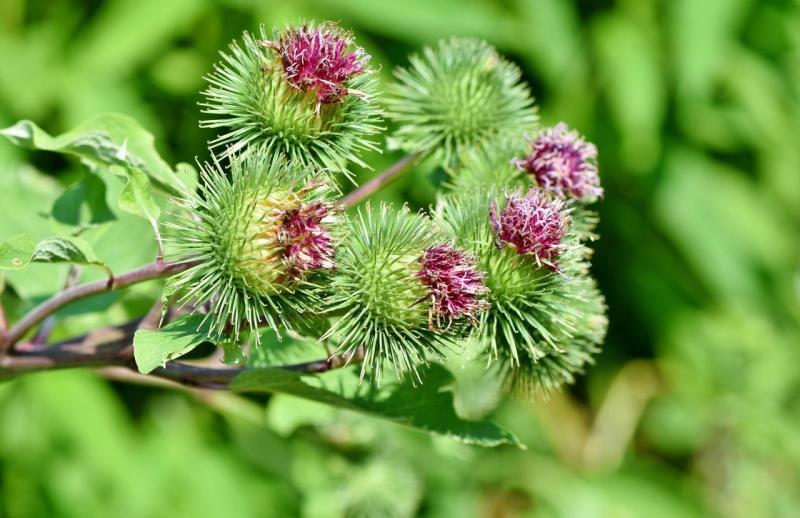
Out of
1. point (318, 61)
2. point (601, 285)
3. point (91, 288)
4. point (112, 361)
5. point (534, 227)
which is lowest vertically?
point (112, 361)

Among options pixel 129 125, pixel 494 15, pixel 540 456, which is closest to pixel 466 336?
pixel 129 125

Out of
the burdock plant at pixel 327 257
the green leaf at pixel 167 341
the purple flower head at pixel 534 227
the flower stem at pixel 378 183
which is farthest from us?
the flower stem at pixel 378 183

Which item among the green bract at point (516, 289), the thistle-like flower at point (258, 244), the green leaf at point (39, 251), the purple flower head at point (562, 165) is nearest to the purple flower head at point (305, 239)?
the thistle-like flower at point (258, 244)

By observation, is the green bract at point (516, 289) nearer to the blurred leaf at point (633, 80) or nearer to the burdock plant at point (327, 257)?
the burdock plant at point (327, 257)

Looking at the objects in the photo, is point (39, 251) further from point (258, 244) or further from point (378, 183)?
point (378, 183)

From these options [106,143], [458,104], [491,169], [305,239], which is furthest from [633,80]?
[305,239]

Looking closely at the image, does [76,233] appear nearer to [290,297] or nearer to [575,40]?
[290,297]
